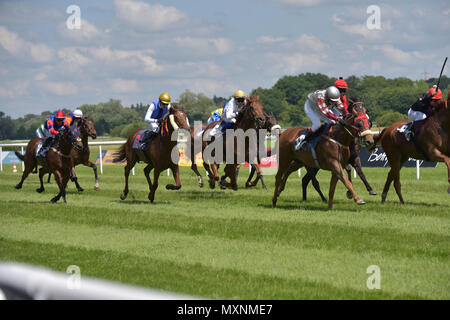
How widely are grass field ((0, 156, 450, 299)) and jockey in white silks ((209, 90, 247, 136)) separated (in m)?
1.62

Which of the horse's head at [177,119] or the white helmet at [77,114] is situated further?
the white helmet at [77,114]

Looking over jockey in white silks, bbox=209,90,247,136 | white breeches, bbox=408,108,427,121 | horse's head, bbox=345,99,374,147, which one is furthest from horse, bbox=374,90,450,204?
jockey in white silks, bbox=209,90,247,136

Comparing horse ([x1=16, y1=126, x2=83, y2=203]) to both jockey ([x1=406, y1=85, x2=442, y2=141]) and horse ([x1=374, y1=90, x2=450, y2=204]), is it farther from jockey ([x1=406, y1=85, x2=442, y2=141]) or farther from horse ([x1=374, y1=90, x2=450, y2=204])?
jockey ([x1=406, y1=85, x2=442, y2=141])

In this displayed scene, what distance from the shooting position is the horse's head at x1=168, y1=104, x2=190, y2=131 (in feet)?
38.2

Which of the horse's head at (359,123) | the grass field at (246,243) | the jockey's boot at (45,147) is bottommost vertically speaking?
the grass field at (246,243)

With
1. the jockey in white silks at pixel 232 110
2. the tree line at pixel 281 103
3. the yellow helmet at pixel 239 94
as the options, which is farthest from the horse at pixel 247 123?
the tree line at pixel 281 103

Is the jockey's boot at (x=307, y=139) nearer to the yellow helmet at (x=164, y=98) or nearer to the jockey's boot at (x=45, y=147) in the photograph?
the yellow helmet at (x=164, y=98)

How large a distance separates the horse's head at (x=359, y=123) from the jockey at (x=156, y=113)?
153 inches

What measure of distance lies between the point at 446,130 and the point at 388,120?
94.6 ft

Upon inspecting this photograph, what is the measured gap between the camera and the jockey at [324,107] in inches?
409

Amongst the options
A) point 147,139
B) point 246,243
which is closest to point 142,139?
point 147,139

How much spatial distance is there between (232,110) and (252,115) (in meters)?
0.79

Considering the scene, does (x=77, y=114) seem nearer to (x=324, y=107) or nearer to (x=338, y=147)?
(x=324, y=107)
